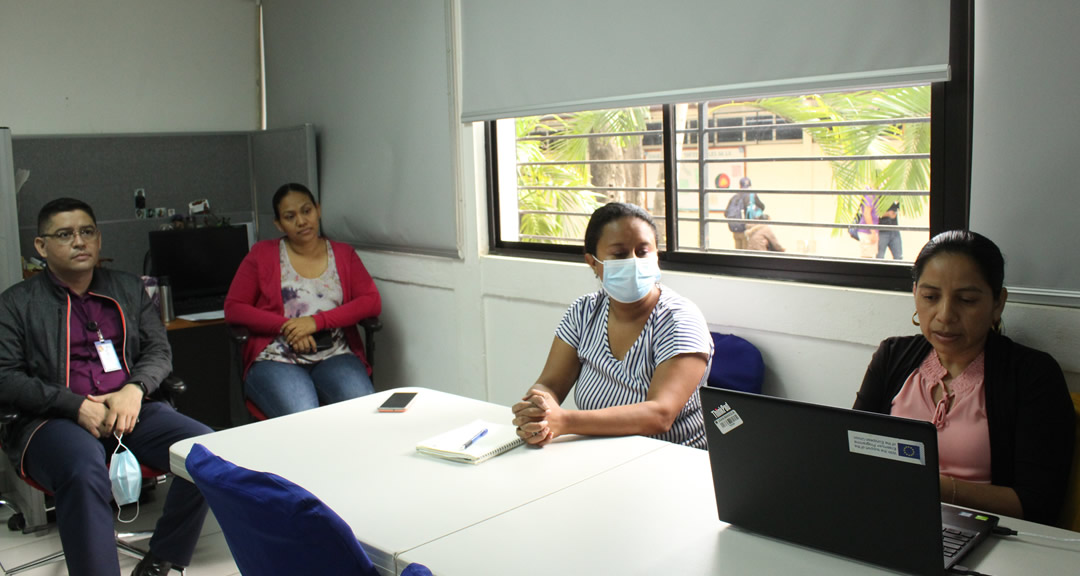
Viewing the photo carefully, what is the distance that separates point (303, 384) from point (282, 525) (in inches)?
90.9

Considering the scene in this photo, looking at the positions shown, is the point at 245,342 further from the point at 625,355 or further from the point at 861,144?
the point at 861,144

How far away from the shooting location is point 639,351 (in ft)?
7.53

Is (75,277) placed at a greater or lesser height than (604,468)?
greater

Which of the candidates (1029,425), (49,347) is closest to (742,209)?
(1029,425)

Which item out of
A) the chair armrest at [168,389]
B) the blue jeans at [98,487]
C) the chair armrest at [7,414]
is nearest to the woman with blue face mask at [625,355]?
the blue jeans at [98,487]

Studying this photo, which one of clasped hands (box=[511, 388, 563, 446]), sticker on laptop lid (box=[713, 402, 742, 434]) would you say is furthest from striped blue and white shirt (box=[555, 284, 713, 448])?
sticker on laptop lid (box=[713, 402, 742, 434])

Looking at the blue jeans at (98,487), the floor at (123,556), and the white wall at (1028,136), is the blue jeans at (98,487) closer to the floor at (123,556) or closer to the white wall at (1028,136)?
the floor at (123,556)

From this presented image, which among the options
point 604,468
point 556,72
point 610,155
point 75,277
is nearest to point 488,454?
point 604,468

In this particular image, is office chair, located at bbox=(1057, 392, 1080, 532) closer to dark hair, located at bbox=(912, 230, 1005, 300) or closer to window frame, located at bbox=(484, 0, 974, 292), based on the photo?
dark hair, located at bbox=(912, 230, 1005, 300)

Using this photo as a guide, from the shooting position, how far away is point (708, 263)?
294 centimetres

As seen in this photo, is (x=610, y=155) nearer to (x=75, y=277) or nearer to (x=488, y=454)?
(x=75, y=277)

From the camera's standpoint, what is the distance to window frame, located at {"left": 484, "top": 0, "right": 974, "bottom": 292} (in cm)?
221

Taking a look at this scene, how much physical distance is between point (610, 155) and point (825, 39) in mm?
3381

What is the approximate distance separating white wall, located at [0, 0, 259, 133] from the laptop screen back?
3.87 m
